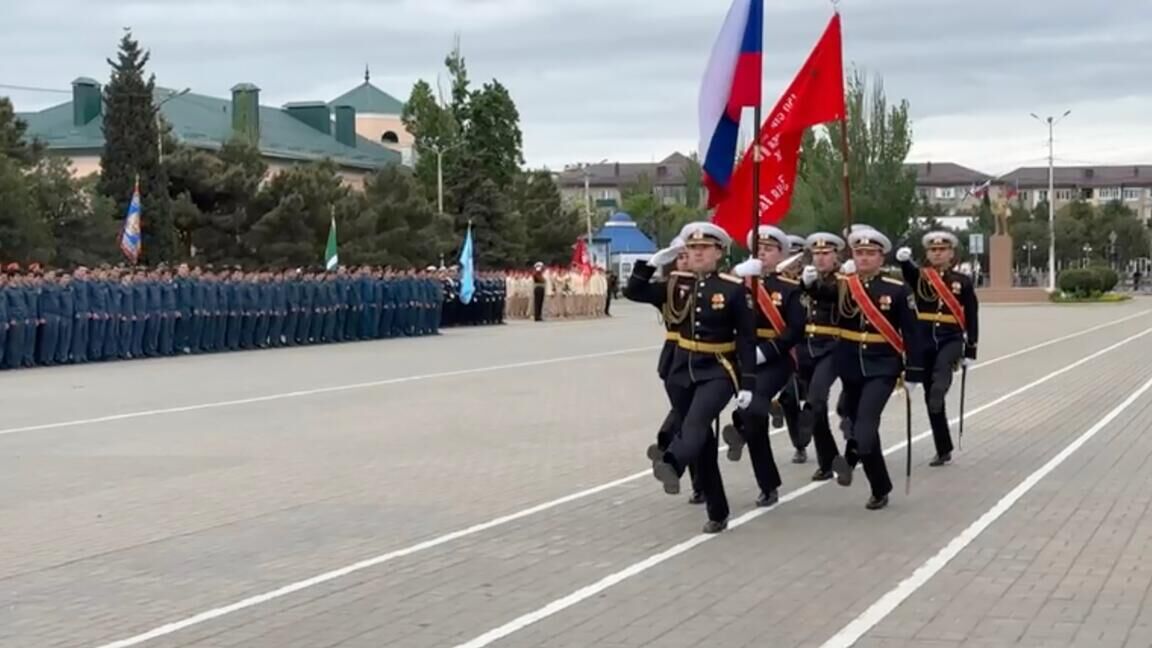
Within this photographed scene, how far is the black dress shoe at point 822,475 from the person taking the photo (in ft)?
39.7

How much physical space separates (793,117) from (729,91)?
1195mm

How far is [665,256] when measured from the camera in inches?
400

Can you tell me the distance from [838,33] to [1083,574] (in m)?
5.00

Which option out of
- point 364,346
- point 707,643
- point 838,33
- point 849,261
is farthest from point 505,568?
point 364,346

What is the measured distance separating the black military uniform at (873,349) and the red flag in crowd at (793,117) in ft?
2.89

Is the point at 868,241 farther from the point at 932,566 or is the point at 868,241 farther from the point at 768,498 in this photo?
the point at 932,566

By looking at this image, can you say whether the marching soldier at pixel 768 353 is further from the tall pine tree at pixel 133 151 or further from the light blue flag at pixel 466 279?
the tall pine tree at pixel 133 151

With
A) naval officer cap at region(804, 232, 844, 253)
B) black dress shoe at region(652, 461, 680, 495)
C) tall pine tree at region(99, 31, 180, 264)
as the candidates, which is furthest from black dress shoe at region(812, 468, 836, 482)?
tall pine tree at region(99, 31, 180, 264)

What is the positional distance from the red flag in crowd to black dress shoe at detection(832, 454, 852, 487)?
64.3 inches

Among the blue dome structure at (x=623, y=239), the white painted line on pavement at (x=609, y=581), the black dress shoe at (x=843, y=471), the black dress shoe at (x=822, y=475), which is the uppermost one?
the blue dome structure at (x=623, y=239)

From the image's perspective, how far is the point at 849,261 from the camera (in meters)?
11.6

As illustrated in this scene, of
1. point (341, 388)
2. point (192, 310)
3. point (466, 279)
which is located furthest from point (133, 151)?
point (341, 388)

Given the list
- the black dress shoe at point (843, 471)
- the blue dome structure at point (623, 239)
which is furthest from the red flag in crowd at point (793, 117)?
the blue dome structure at point (623, 239)

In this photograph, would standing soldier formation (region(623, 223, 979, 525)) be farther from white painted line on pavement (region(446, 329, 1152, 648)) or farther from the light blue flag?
the light blue flag
